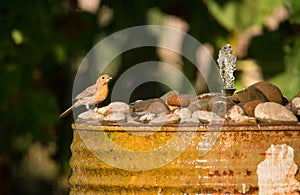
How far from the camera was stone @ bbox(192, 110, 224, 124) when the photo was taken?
1385 millimetres

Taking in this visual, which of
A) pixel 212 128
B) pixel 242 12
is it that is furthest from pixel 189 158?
pixel 242 12

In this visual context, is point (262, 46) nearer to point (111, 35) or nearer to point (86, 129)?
point (111, 35)

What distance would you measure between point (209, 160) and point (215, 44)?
206 centimetres

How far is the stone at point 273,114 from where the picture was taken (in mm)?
1387

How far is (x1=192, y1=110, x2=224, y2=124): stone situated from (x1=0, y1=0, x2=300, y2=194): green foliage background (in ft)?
5.70

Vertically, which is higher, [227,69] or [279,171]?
[227,69]

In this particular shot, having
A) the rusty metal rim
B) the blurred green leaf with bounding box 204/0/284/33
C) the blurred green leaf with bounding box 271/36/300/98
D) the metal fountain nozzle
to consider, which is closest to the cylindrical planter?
the rusty metal rim

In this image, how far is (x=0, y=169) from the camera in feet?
12.6

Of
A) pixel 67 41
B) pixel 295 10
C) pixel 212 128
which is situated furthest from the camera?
pixel 67 41

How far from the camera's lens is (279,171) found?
1.36m

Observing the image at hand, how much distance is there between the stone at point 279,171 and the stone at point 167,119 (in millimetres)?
154

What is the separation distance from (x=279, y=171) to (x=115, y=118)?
28 cm

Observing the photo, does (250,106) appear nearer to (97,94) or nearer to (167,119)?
(167,119)

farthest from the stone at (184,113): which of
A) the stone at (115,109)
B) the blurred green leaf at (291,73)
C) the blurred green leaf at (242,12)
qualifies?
the blurred green leaf at (242,12)
